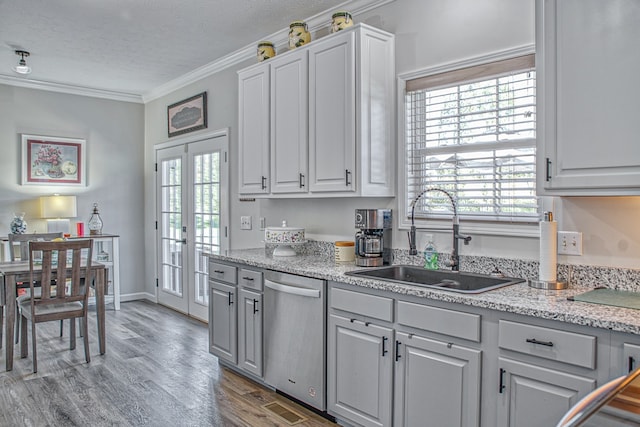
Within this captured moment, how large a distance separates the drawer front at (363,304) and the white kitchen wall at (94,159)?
4.25 metres

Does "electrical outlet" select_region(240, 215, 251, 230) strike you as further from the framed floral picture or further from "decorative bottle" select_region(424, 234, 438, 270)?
the framed floral picture

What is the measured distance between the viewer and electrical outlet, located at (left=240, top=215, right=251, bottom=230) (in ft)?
14.6

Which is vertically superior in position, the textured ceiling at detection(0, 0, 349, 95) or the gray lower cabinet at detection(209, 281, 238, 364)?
the textured ceiling at detection(0, 0, 349, 95)

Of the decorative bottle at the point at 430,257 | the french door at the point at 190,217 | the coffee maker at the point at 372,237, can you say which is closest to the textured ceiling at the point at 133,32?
the french door at the point at 190,217

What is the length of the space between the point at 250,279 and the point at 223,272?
367 mm

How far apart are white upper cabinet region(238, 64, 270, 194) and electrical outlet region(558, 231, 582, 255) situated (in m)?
2.09

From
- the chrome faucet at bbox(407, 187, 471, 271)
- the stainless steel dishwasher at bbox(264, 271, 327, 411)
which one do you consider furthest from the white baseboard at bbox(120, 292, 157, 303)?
the chrome faucet at bbox(407, 187, 471, 271)

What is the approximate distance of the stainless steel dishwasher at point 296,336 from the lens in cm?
277

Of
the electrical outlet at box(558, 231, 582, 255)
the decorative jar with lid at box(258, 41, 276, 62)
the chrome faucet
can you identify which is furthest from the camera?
the decorative jar with lid at box(258, 41, 276, 62)

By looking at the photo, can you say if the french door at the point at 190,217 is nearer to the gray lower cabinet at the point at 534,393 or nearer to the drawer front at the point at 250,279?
the drawer front at the point at 250,279

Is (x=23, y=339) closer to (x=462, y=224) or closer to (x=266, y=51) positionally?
(x=266, y=51)

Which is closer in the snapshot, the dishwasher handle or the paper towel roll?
the paper towel roll

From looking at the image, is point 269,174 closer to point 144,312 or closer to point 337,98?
point 337,98

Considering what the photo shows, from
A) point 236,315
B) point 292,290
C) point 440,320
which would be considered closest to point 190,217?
point 236,315
